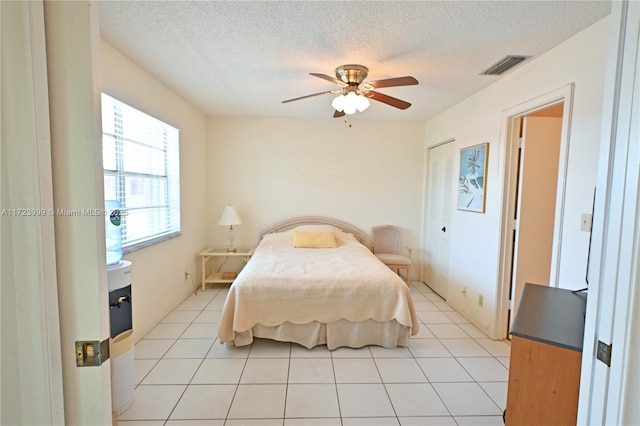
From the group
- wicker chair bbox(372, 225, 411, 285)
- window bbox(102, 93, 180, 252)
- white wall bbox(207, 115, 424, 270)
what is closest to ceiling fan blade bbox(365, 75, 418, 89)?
window bbox(102, 93, 180, 252)

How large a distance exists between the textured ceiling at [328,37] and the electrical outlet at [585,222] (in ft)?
3.96

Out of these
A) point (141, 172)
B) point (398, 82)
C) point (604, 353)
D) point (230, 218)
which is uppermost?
point (398, 82)

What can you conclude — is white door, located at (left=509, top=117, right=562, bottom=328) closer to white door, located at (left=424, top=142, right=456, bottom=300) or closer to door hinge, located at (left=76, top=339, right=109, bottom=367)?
white door, located at (left=424, top=142, right=456, bottom=300)

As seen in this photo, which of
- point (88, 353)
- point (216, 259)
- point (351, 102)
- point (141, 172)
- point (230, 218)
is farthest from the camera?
point (216, 259)

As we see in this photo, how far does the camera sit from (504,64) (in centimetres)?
243

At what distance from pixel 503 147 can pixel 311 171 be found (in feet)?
8.29

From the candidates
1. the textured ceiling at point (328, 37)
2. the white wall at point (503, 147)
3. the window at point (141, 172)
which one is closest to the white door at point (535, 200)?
the white wall at point (503, 147)

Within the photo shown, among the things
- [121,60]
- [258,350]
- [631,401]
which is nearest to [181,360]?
[258,350]

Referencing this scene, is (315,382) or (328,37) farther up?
(328,37)

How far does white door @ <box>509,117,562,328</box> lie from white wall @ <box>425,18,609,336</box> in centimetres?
17

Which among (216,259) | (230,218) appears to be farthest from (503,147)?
(216,259)

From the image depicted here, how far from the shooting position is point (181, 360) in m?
2.38

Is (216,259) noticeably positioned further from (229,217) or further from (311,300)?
(311,300)

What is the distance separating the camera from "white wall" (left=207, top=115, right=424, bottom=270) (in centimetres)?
439
